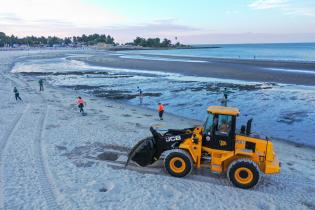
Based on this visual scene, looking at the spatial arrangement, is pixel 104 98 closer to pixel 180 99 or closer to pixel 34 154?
pixel 180 99

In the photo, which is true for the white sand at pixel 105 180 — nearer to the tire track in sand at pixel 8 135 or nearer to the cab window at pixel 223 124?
the tire track in sand at pixel 8 135

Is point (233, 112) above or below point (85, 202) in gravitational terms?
above

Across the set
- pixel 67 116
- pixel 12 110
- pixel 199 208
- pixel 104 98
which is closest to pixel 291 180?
pixel 199 208

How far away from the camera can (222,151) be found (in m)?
9.45

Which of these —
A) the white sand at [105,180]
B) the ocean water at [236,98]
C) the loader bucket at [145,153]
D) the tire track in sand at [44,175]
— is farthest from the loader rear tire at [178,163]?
the ocean water at [236,98]

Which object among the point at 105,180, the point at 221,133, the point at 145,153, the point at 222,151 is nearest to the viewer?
the point at 221,133

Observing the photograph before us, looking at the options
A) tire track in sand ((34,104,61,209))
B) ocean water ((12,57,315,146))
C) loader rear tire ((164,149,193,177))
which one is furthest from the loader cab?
ocean water ((12,57,315,146))

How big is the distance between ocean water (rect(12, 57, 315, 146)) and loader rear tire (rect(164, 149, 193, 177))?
8628 millimetres

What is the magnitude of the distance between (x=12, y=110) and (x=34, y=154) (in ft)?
30.6

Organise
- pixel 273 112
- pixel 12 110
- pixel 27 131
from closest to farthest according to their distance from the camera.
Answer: pixel 27 131, pixel 12 110, pixel 273 112

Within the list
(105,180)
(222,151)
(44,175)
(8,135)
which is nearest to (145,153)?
(105,180)

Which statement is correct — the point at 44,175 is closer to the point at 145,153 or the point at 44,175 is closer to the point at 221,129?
the point at 145,153

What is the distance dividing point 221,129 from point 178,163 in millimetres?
1681

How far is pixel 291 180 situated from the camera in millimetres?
10047
